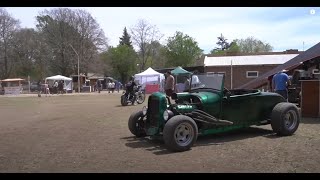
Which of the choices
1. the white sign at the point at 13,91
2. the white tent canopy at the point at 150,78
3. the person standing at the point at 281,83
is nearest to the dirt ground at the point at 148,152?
the person standing at the point at 281,83

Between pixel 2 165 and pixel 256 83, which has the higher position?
pixel 256 83

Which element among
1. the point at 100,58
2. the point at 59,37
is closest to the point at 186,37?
the point at 100,58

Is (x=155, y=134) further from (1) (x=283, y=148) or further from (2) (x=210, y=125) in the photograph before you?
(1) (x=283, y=148)

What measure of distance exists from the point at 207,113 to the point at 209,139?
680 millimetres

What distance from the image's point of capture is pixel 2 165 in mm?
7602

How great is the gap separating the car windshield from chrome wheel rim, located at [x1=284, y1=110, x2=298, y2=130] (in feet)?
6.09

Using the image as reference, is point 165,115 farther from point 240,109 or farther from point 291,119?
point 291,119


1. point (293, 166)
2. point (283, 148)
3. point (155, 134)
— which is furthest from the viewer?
point (155, 134)

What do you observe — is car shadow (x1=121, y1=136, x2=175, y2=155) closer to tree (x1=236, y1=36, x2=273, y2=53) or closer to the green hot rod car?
the green hot rod car

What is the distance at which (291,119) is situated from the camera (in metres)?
10.7

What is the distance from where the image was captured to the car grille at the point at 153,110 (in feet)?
31.5

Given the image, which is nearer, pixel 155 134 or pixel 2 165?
pixel 2 165

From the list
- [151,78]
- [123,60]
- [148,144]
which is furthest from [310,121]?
[123,60]
